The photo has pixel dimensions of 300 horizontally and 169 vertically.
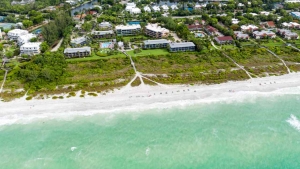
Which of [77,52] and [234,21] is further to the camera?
[234,21]

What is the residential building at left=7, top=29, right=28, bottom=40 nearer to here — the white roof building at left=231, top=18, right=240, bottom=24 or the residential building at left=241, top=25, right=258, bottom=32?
the white roof building at left=231, top=18, right=240, bottom=24

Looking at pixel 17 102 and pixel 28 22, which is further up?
pixel 28 22

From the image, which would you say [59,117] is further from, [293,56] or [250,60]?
[293,56]

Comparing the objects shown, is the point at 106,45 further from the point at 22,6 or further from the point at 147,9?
the point at 22,6

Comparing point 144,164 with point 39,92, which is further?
point 39,92

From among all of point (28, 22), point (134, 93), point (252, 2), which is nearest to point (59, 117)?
point (134, 93)

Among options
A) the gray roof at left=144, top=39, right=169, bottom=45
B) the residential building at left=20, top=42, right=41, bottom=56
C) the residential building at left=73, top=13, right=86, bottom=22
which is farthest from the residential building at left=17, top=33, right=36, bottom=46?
the gray roof at left=144, top=39, right=169, bottom=45

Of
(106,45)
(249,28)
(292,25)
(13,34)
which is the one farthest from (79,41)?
Result: (292,25)
